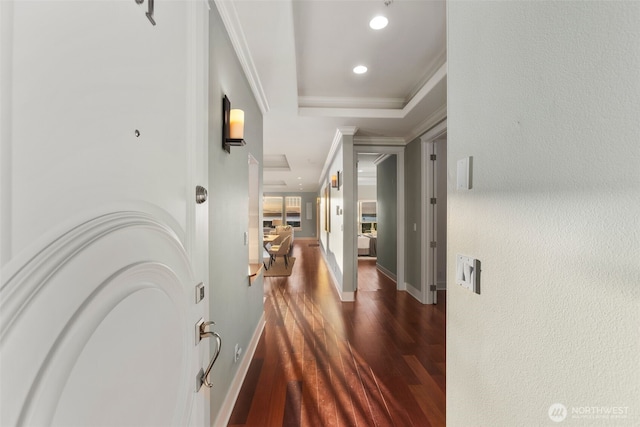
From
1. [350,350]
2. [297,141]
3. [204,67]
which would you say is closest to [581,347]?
[204,67]

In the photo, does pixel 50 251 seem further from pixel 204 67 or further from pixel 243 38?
pixel 243 38

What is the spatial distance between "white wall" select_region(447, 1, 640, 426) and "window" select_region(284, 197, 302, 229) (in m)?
12.7

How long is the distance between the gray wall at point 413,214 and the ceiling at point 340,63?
0.29 meters

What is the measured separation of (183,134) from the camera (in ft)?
2.96

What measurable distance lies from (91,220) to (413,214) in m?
A: 4.15

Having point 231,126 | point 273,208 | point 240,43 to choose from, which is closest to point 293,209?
point 273,208

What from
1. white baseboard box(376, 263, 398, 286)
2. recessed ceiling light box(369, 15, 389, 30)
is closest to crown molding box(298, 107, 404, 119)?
recessed ceiling light box(369, 15, 389, 30)

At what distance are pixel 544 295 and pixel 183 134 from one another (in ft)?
3.78

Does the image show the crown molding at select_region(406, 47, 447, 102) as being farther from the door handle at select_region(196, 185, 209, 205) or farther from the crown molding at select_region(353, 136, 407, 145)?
the door handle at select_region(196, 185, 209, 205)

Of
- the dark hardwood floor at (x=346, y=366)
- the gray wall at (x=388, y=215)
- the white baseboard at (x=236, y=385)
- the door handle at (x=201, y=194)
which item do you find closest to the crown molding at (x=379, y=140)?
the gray wall at (x=388, y=215)

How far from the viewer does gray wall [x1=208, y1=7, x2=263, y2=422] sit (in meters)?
1.45

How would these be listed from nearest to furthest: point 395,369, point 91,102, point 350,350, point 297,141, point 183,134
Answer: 1. point 91,102
2. point 183,134
3. point 395,369
4. point 350,350
5. point 297,141

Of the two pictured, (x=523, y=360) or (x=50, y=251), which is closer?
(x=50, y=251)

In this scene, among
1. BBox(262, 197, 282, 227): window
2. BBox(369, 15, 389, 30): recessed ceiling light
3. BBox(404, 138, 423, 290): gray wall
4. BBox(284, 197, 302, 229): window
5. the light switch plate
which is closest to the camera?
the light switch plate
